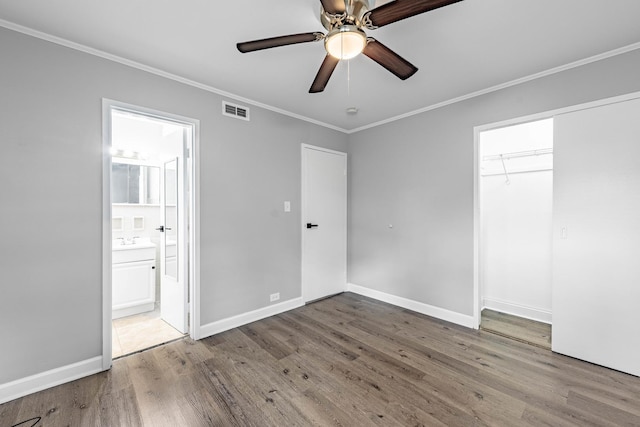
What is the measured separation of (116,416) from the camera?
5.75ft

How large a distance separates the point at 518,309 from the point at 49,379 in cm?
459

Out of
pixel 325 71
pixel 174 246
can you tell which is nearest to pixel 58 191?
pixel 174 246

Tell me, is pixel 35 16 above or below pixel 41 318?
above

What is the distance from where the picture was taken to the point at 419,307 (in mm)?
3455

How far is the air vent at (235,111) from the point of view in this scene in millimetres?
2967

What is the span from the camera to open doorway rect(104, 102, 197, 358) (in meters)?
2.68

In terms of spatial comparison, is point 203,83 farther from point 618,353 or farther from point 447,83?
point 618,353

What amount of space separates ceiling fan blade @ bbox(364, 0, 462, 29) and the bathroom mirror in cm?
378

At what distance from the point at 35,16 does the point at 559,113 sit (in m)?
4.09

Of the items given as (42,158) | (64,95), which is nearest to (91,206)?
(42,158)

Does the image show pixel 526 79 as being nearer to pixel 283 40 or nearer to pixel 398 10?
pixel 398 10

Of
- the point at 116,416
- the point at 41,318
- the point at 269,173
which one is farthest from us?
the point at 269,173

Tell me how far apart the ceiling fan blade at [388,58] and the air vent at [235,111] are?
5.91 feet

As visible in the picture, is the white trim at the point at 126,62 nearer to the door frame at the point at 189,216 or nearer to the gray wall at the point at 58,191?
the gray wall at the point at 58,191
